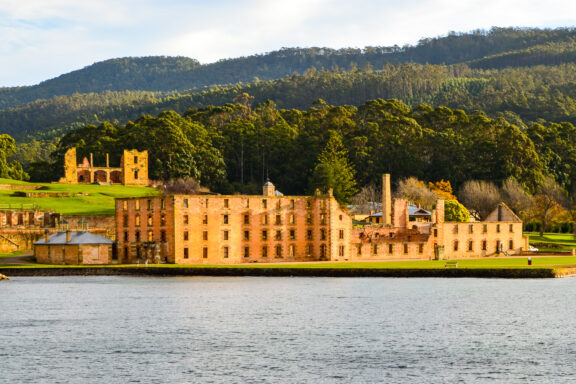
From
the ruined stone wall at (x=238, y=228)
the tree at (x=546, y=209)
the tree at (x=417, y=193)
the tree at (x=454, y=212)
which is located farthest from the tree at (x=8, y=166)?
the tree at (x=546, y=209)

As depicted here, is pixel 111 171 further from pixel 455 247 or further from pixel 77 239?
pixel 455 247

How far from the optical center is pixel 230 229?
374ft

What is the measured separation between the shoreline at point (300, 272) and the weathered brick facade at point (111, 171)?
57.0m

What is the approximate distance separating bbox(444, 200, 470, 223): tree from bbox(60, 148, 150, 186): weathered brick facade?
51218mm

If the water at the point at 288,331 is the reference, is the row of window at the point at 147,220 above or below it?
above

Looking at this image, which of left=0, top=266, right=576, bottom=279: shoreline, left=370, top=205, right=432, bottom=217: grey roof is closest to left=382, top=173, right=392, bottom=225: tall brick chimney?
left=370, top=205, right=432, bottom=217: grey roof

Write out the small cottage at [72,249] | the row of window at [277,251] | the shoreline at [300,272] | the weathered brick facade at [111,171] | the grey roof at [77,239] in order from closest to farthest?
the shoreline at [300,272] → the small cottage at [72,249] → the grey roof at [77,239] → the row of window at [277,251] → the weathered brick facade at [111,171]

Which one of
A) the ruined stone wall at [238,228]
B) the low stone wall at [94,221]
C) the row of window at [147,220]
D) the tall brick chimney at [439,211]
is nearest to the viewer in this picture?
the ruined stone wall at [238,228]

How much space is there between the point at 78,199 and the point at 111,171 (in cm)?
2773

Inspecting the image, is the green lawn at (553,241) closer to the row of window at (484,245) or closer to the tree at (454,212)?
the row of window at (484,245)

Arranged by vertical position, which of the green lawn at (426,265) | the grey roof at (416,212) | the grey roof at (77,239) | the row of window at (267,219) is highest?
the grey roof at (416,212)

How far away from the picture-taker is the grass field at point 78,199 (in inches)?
5027

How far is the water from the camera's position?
5247cm

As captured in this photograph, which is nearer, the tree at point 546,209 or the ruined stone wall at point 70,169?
the tree at point 546,209
